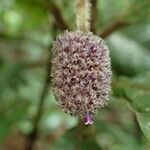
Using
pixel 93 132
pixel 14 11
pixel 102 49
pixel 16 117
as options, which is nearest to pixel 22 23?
pixel 14 11

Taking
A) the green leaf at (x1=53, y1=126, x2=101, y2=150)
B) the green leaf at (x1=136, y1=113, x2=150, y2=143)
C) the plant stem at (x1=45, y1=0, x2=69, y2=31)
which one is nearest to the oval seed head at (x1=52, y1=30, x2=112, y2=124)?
the green leaf at (x1=136, y1=113, x2=150, y2=143)

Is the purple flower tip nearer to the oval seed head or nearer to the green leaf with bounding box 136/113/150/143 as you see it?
the oval seed head

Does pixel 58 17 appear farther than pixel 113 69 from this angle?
No

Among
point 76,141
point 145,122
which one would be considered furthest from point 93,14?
point 76,141

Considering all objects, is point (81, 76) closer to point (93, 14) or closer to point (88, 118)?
point (88, 118)

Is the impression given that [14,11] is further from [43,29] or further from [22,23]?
[43,29]

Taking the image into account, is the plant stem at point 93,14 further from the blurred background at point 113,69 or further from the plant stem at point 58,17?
the plant stem at point 58,17
